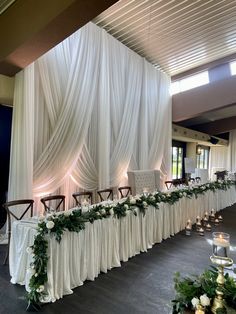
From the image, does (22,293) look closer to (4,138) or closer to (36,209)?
(36,209)

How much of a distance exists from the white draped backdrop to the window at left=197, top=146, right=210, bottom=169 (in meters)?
7.16

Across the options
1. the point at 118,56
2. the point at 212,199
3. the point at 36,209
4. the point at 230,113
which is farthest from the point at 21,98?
the point at 230,113

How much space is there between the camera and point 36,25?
3230mm

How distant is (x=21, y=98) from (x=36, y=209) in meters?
2.09

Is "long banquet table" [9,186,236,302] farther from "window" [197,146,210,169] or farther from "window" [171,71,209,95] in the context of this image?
"window" [197,146,210,169]

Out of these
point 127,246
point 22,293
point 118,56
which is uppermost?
point 118,56

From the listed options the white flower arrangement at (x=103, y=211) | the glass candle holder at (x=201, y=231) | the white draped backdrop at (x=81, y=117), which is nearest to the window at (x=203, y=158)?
the white draped backdrop at (x=81, y=117)

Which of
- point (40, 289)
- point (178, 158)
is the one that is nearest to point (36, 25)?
point (40, 289)

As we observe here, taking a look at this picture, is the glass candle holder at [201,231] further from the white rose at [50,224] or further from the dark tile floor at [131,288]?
the white rose at [50,224]

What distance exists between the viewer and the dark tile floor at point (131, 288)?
7.80ft

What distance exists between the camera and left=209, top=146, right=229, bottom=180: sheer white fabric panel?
14477 millimetres

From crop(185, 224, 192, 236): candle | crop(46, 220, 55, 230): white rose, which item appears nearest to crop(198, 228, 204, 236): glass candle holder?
crop(185, 224, 192, 236): candle

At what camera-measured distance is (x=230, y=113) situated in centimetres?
1103

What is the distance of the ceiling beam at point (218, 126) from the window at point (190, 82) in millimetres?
3741
